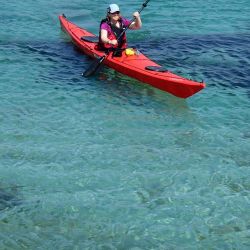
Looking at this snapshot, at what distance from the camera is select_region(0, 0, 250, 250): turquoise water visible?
627 cm

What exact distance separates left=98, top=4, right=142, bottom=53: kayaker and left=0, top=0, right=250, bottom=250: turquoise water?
73cm

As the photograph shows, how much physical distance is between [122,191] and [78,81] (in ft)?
15.0

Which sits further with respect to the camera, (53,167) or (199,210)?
(53,167)

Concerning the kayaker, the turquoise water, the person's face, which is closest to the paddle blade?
the turquoise water

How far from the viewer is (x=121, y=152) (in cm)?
809

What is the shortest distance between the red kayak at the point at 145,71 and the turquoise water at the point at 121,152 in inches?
9.5

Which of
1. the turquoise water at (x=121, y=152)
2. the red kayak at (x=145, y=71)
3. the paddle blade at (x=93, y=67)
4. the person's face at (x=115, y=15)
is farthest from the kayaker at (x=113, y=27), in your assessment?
the turquoise water at (x=121, y=152)

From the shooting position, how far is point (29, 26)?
15.1 m

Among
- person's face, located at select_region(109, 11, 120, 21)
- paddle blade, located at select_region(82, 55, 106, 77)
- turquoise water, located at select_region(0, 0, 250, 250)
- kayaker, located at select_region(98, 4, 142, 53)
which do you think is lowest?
turquoise water, located at select_region(0, 0, 250, 250)

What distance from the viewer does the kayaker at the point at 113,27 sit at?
11047 mm

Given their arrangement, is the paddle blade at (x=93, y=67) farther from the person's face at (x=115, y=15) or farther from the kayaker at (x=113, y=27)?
the person's face at (x=115, y=15)

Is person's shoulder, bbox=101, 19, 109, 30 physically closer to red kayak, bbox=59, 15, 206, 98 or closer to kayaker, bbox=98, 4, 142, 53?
kayaker, bbox=98, 4, 142, 53

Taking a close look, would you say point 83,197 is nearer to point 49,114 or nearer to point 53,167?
point 53,167

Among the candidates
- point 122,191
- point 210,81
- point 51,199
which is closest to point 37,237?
point 51,199
